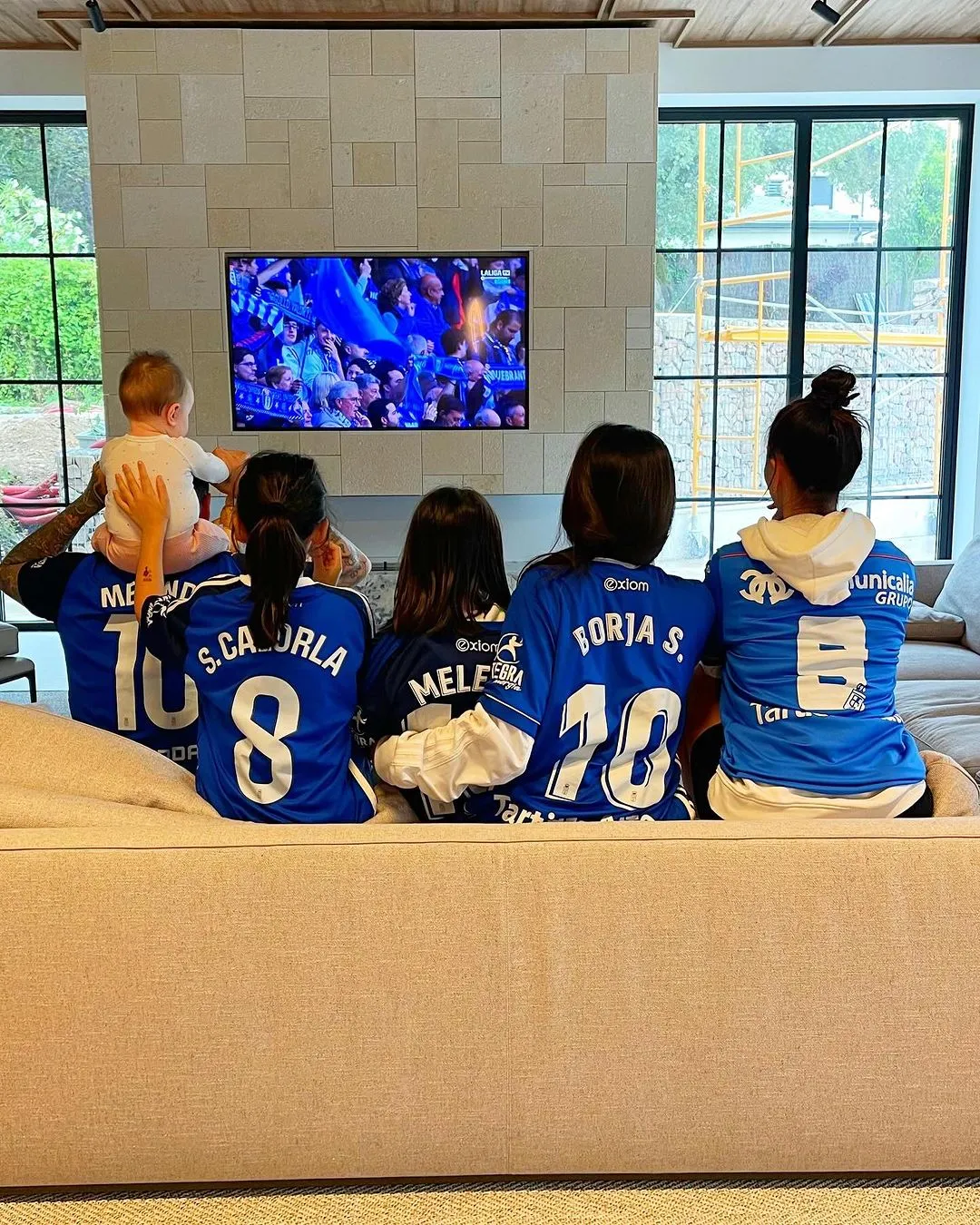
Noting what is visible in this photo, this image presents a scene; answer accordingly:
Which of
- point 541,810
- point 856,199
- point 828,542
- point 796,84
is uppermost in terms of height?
point 796,84

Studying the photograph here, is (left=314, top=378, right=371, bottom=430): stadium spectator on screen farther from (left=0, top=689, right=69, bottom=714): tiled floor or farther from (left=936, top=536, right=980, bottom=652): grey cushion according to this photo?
(left=936, top=536, right=980, bottom=652): grey cushion

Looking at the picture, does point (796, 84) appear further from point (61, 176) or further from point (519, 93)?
point (61, 176)

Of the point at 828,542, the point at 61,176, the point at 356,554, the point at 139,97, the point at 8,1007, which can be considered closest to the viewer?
the point at 8,1007

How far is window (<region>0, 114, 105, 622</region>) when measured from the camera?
5.62 m

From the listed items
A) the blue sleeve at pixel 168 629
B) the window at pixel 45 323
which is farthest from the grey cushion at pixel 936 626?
the window at pixel 45 323

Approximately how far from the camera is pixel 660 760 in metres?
1.69

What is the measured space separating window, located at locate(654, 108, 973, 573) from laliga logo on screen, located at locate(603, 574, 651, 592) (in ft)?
14.3

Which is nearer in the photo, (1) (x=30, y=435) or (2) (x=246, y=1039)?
(2) (x=246, y=1039)

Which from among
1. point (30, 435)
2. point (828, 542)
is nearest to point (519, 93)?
point (30, 435)

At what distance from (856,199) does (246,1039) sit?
5.54 meters

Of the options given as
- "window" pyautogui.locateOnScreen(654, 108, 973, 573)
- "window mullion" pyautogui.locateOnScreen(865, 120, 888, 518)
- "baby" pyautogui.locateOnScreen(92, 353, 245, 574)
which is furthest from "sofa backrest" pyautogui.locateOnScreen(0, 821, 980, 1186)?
"window" pyautogui.locateOnScreen(654, 108, 973, 573)

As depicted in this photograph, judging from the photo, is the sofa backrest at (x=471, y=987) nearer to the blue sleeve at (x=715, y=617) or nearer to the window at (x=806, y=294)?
the blue sleeve at (x=715, y=617)

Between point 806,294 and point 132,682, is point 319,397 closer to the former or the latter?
point 806,294

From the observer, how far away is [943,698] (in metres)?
3.21
